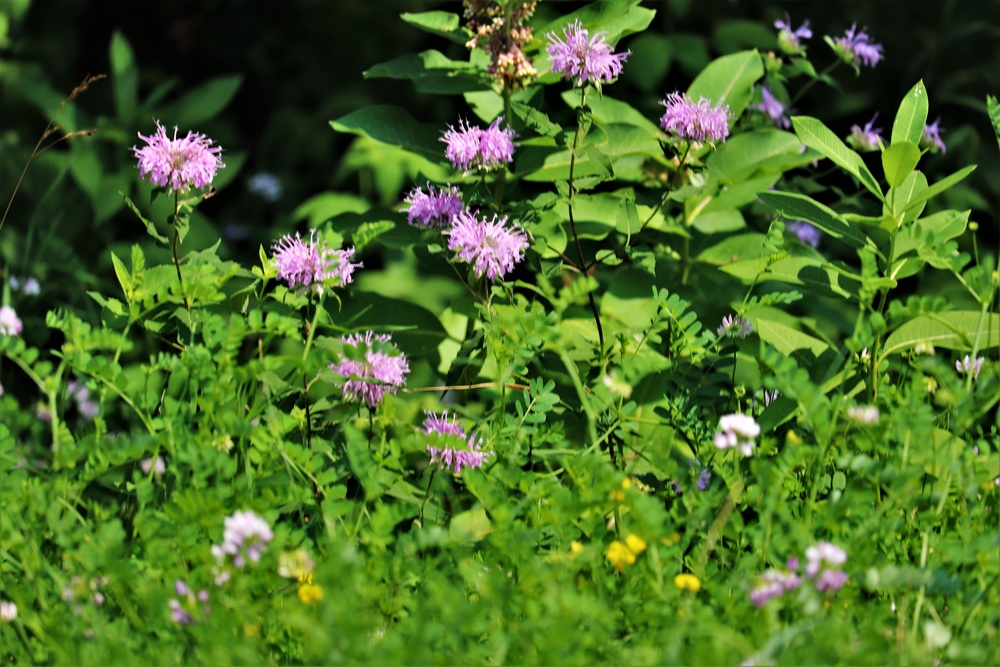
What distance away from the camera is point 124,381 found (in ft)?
4.82

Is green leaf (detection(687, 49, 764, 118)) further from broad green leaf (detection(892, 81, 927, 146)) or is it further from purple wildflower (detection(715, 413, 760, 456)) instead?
purple wildflower (detection(715, 413, 760, 456))

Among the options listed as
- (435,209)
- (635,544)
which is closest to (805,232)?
(435,209)

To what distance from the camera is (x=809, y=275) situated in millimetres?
1748

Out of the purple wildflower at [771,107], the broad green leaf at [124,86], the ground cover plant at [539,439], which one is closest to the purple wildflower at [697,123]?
the ground cover plant at [539,439]

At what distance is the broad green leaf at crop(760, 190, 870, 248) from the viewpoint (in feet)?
5.55

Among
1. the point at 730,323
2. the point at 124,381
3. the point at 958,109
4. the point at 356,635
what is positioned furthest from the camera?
the point at 958,109

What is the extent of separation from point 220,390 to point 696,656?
0.69 m

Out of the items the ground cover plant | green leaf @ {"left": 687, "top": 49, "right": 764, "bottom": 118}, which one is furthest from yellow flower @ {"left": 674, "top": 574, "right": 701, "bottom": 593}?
green leaf @ {"left": 687, "top": 49, "right": 764, "bottom": 118}

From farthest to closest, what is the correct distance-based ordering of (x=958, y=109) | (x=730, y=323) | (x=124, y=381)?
(x=958, y=109), (x=730, y=323), (x=124, y=381)

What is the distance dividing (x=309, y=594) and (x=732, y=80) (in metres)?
1.36

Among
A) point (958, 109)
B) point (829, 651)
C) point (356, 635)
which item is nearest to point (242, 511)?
point (356, 635)

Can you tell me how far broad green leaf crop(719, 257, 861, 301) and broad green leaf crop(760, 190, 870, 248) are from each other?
6 centimetres

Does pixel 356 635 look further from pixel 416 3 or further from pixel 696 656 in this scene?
pixel 416 3

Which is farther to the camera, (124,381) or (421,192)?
(421,192)
